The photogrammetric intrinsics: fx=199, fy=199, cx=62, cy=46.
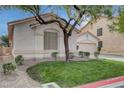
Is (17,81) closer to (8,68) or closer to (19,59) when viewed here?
(8,68)

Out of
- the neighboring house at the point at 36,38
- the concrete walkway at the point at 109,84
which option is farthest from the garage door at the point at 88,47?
the concrete walkway at the point at 109,84

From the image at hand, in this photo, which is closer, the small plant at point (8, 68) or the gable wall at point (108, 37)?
the small plant at point (8, 68)

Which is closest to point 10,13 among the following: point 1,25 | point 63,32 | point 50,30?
point 1,25

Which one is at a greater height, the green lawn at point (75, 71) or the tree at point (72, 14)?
the tree at point (72, 14)

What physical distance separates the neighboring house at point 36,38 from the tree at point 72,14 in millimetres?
82

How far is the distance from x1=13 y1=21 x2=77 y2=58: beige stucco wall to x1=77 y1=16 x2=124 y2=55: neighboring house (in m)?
0.40

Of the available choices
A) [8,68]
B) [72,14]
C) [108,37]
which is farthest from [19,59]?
[108,37]

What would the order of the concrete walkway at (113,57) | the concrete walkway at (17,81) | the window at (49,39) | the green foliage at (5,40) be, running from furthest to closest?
the concrete walkway at (113,57)
the window at (49,39)
the green foliage at (5,40)
the concrete walkway at (17,81)

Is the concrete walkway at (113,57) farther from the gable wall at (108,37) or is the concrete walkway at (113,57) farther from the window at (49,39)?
the window at (49,39)

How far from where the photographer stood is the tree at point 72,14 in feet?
14.5

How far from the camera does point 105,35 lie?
4.69 meters

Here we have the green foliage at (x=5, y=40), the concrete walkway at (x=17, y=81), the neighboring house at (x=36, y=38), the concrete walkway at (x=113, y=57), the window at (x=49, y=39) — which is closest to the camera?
the concrete walkway at (x=17, y=81)

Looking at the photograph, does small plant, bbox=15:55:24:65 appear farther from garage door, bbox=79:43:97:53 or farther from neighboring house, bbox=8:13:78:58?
garage door, bbox=79:43:97:53

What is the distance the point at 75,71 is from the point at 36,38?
114cm
